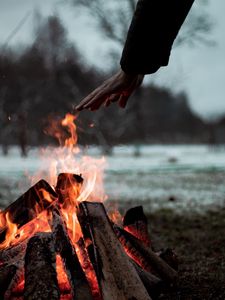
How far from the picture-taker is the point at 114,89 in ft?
7.70

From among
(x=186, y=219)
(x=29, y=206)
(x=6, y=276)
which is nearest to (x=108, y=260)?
(x=6, y=276)

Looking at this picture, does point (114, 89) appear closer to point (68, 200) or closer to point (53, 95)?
point (68, 200)

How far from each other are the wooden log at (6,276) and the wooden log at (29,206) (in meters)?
0.36

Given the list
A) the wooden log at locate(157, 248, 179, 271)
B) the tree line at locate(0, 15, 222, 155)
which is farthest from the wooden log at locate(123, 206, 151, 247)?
the tree line at locate(0, 15, 222, 155)

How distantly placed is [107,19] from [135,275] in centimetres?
2242

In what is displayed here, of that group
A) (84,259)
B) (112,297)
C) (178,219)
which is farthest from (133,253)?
(178,219)

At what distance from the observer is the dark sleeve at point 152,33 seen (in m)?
1.92

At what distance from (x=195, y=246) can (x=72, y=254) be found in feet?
7.60

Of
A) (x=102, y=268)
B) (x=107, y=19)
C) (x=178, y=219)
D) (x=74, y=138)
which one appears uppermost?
(x=107, y=19)

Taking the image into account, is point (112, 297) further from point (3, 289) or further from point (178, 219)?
point (178, 219)

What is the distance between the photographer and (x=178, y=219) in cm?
616

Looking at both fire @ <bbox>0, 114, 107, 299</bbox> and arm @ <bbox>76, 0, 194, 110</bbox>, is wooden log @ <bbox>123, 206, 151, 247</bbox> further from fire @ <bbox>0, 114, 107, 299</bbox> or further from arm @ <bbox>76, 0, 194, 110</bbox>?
arm @ <bbox>76, 0, 194, 110</bbox>

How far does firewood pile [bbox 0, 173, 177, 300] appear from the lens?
235 cm

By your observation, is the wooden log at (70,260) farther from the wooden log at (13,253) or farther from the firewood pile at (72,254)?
the wooden log at (13,253)
